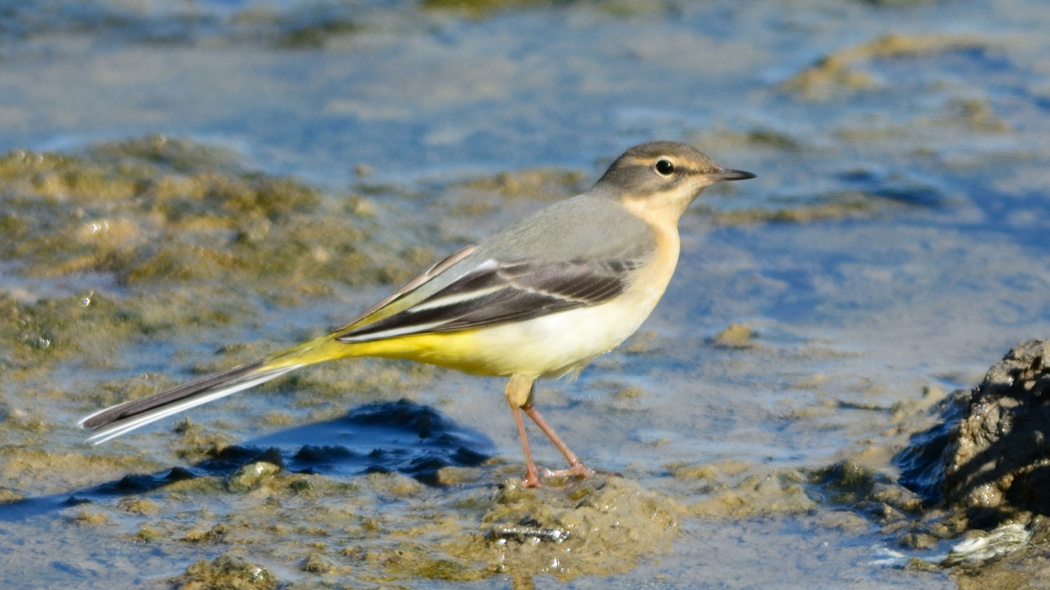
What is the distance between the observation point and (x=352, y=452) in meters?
6.80

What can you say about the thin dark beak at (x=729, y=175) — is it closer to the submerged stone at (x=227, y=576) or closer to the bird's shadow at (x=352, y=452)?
the bird's shadow at (x=352, y=452)

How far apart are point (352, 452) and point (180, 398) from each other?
112 centimetres

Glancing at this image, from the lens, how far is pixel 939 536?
561 centimetres

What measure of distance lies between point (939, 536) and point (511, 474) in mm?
2135

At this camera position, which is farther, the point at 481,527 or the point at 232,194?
the point at 232,194

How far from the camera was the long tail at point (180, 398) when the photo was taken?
5945 millimetres

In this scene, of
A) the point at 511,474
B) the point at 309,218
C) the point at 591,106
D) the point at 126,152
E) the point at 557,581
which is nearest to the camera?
the point at 557,581

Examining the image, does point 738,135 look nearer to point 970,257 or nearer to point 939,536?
point 970,257

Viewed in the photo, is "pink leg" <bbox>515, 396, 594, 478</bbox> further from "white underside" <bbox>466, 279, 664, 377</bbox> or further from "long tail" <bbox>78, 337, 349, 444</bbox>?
"long tail" <bbox>78, 337, 349, 444</bbox>

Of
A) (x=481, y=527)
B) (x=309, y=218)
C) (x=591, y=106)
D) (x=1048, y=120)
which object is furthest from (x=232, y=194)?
(x=1048, y=120)

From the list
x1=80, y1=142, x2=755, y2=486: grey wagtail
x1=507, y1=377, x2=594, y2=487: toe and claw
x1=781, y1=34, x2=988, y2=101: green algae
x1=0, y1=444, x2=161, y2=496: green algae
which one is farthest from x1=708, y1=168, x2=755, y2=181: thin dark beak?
x1=781, y1=34, x2=988, y2=101: green algae

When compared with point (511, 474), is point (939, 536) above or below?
above

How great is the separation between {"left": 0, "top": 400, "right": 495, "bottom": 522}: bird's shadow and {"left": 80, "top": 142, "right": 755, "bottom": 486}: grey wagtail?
318 mm

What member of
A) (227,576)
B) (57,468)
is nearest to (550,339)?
(227,576)
